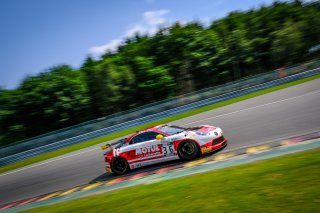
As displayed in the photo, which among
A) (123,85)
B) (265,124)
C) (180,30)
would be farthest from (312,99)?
(180,30)

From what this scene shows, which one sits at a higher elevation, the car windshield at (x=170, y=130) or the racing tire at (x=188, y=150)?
the car windshield at (x=170, y=130)

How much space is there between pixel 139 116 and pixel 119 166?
40.1 feet

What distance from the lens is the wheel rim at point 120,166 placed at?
11.5m

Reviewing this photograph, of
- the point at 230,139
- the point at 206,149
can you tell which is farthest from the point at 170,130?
the point at 230,139

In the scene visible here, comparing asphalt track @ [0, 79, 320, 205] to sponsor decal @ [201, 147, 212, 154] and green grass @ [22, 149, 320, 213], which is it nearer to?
sponsor decal @ [201, 147, 212, 154]

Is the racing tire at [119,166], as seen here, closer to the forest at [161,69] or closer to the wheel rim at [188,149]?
the wheel rim at [188,149]

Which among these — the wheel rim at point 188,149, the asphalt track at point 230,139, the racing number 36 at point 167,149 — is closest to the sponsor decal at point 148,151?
the racing number 36 at point 167,149

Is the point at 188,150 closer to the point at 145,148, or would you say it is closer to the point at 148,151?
the point at 148,151

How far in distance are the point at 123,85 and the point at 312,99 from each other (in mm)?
21911

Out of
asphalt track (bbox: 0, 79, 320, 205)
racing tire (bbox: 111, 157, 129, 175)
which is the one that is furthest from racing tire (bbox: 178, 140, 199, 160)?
racing tire (bbox: 111, 157, 129, 175)

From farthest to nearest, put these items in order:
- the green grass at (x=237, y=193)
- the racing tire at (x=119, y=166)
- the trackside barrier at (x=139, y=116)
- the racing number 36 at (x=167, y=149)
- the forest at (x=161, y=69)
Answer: the forest at (x=161, y=69), the trackside barrier at (x=139, y=116), the racing tire at (x=119, y=166), the racing number 36 at (x=167, y=149), the green grass at (x=237, y=193)

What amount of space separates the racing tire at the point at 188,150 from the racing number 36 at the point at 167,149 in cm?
27

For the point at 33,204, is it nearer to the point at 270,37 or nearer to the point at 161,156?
the point at 161,156

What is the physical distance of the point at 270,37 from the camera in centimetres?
3906
